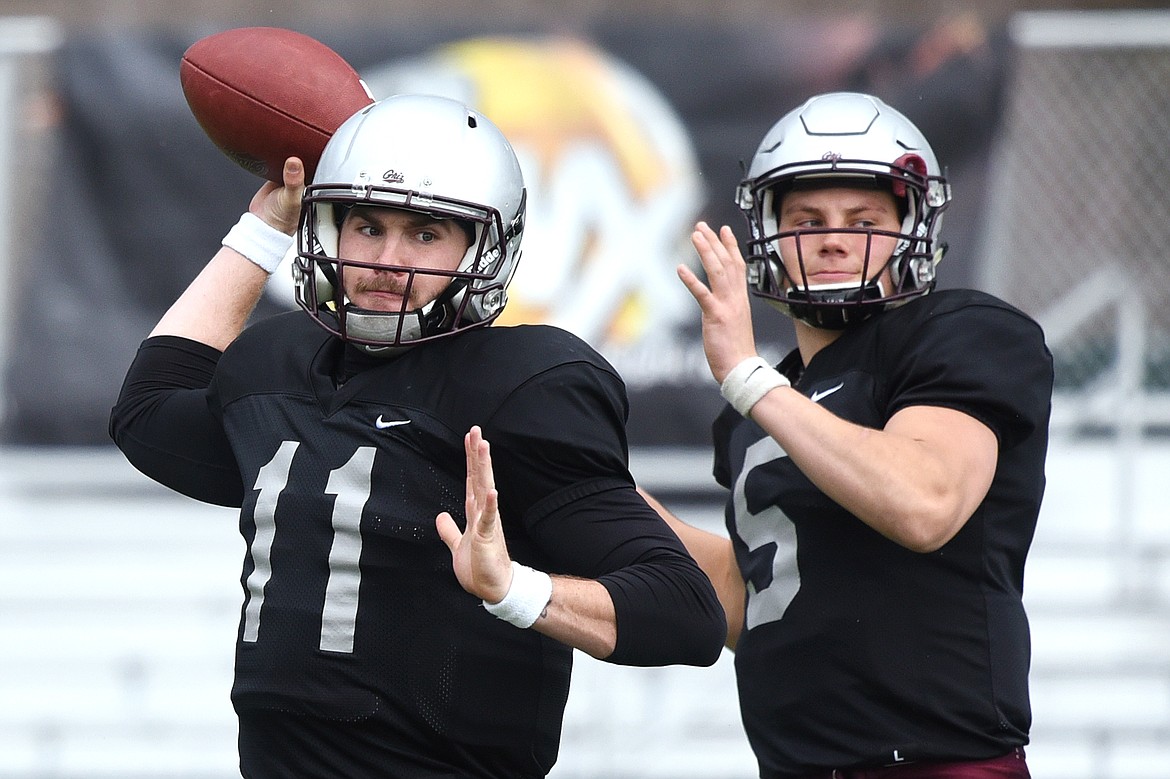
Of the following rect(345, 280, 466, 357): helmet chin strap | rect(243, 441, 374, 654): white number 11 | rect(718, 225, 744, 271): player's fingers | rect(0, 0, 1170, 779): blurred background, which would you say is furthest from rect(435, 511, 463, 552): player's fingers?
rect(0, 0, 1170, 779): blurred background

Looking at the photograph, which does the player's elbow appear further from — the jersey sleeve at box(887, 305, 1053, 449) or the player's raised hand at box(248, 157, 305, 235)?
the player's raised hand at box(248, 157, 305, 235)

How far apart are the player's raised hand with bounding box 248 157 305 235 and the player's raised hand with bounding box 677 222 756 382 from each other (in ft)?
2.15

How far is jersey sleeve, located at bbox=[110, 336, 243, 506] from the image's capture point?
8.07 feet

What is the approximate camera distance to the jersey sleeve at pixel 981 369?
93.2 inches

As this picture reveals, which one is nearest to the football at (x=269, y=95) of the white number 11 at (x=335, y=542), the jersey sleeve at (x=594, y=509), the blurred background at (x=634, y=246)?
the white number 11 at (x=335, y=542)

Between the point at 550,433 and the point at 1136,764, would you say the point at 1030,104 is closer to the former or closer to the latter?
the point at 1136,764

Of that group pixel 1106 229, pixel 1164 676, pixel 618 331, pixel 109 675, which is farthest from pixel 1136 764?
pixel 109 675

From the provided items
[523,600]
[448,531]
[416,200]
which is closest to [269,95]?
[416,200]

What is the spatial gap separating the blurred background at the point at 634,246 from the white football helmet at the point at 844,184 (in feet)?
9.14

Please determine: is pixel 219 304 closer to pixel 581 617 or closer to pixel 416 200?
pixel 416 200

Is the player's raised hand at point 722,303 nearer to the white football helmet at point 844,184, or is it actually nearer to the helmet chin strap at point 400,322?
the white football helmet at point 844,184

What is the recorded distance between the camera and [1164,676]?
5.35 meters

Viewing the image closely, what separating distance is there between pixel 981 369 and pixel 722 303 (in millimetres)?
410

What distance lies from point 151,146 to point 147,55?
34 centimetres
